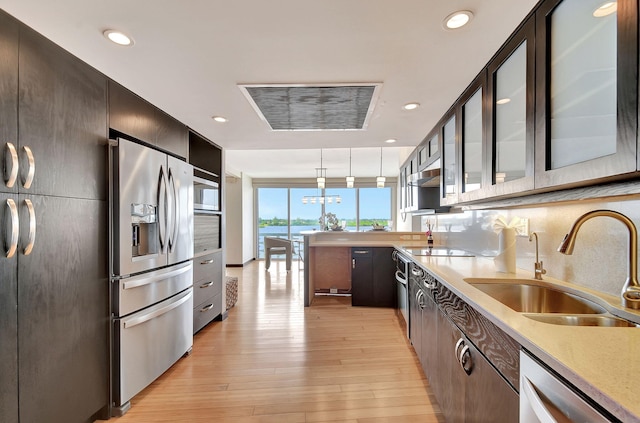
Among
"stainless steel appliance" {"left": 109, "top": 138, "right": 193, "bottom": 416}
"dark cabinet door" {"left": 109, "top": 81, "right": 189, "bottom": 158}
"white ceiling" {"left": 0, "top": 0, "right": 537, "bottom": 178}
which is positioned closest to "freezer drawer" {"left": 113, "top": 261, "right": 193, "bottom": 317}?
"stainless steel appliance" {"left": 109, "top": 138, "right": 193, "bottom": 416}

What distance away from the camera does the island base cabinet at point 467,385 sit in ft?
3.37

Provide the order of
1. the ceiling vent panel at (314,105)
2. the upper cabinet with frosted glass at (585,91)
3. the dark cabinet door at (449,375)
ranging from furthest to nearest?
the ceiling vent panel at (314,105), the dark cabinet door at (449,375), the upper cabinet with frosted glass at (585,91)

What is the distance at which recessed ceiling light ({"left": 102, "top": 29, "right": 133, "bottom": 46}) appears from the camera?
4.80ft

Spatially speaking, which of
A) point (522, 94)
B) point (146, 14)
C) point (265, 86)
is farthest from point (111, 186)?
point (522, 94)

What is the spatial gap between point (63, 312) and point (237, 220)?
6.26m

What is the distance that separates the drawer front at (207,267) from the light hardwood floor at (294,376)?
2.00 feet

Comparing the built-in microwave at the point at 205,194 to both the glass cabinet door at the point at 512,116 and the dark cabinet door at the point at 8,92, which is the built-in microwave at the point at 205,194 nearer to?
the dark cabinet door at the point at 8,92

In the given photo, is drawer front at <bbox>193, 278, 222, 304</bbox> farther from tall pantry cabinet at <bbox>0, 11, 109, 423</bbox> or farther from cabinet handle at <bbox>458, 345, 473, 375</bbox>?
cabinet handle at <bbox>458, 345, 473, 375</bbox>

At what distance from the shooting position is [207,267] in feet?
10.6

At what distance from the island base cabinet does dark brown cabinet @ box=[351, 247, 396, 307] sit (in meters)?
2.21

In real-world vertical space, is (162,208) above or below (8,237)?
above

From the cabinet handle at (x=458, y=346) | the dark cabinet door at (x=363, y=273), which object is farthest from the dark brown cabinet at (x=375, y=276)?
the cabinet handle at (x=458, y=346)

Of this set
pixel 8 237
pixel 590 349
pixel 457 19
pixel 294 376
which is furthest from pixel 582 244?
pixel 8 237

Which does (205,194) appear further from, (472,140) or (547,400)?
(547,400)
